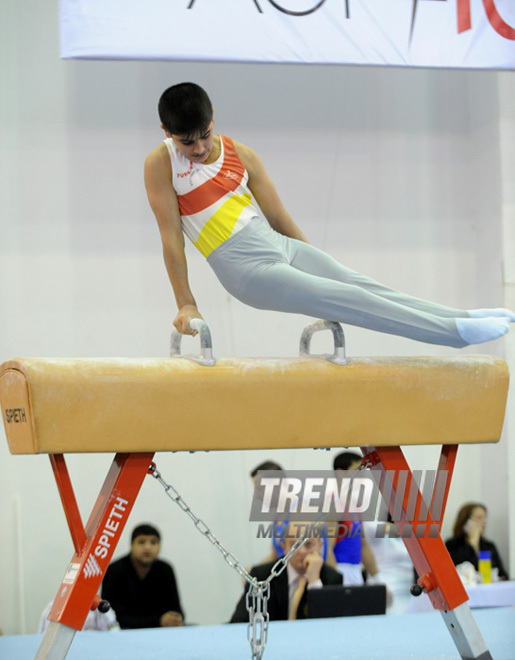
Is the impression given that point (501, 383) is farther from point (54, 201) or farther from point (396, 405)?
point (54, 201)

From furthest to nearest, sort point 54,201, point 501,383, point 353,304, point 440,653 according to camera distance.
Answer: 1. point 54,201
2. point 440,653
3. point 501,383
4. point 353,304

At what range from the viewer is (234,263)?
2.74 m

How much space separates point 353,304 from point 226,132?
13.1 ft

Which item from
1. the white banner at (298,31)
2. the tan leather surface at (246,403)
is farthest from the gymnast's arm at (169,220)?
the white banner at (298,31)

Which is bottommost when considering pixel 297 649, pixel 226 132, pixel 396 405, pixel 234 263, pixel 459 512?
pixel 459 512

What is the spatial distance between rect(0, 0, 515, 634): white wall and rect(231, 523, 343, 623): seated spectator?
4.84ft

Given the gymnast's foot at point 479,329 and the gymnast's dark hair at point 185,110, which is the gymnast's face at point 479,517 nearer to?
the gymnast's foot at point 479,329

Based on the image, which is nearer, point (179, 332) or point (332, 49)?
point (179, 332)

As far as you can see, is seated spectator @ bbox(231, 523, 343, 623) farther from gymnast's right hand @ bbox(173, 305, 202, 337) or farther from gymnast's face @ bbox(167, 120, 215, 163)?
gymnast's face @ bbox(167, 120, 215, 163)

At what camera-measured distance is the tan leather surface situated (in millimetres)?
2438

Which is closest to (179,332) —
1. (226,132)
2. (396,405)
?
(396,405)

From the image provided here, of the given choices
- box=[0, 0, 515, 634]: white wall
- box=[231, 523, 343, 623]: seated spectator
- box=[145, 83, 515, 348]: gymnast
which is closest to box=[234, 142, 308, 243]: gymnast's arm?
box=[145, 83, 515, 348]: gymnast

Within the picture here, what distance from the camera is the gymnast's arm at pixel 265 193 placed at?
2957 mm

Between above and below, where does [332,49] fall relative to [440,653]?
above
